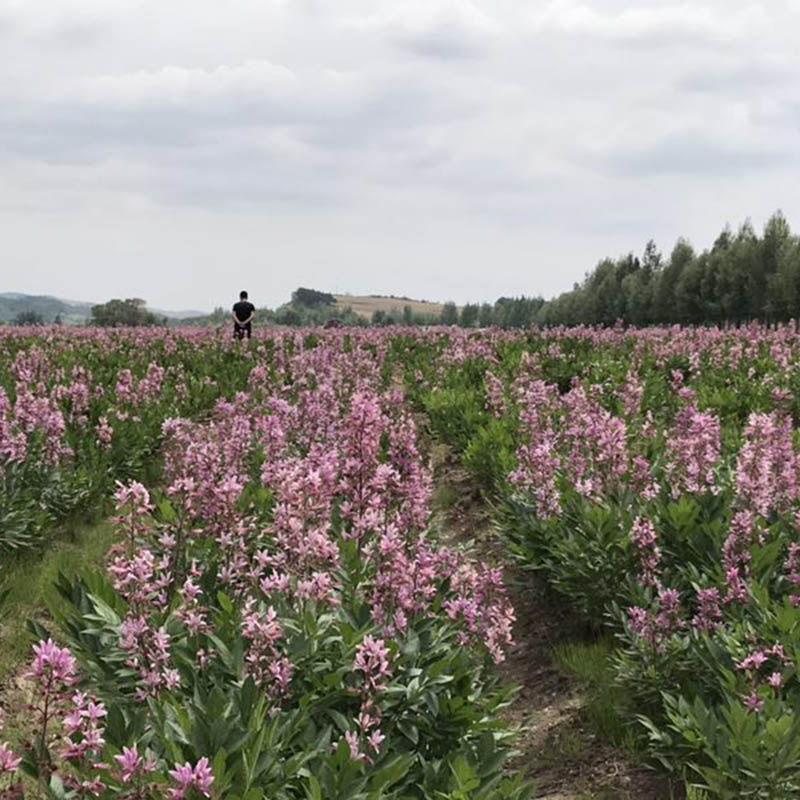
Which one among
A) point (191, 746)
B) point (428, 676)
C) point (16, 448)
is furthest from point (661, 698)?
point (16, 448)

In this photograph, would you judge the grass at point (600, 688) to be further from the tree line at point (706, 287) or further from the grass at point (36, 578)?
the tree line at point (706, 287)

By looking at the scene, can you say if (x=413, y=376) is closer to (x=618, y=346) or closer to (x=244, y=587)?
(x=618, y=346)

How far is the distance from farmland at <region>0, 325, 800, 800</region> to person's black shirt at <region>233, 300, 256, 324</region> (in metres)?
12.6

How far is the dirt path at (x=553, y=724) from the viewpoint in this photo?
4.80 metres

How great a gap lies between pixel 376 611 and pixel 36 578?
4.35 m

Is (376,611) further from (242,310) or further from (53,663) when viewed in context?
(242,310)

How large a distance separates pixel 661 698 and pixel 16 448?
20.6ft

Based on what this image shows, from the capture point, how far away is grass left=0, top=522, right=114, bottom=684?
620cm

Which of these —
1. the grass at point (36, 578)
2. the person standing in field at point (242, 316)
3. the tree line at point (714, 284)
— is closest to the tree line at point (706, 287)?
the tree line at point (714, 284)

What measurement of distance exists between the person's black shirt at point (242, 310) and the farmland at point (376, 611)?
12630 mm

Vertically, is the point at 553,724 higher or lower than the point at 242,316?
lower

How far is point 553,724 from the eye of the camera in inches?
220

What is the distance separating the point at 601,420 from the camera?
730cm

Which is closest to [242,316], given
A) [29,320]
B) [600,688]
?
[600,688]
